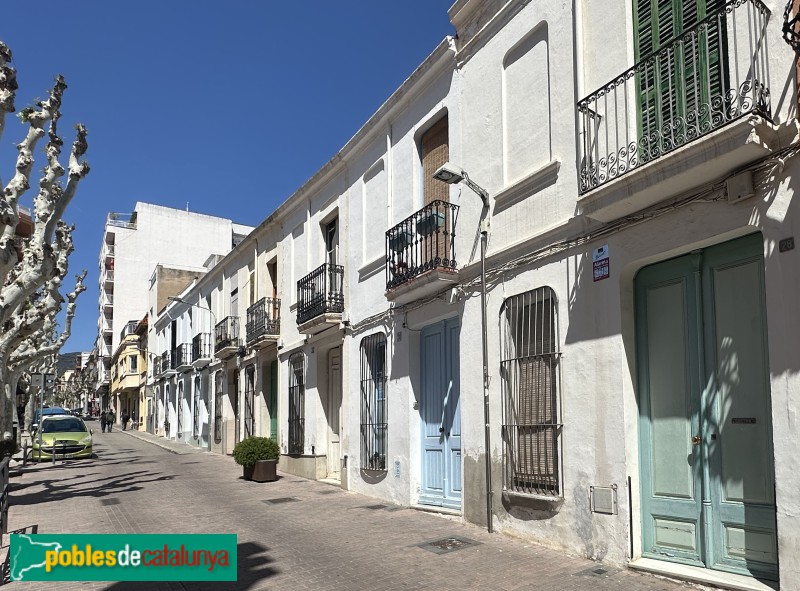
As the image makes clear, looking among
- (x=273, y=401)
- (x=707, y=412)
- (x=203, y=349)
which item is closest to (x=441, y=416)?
(x=707, y=412)

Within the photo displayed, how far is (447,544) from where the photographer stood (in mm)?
8219

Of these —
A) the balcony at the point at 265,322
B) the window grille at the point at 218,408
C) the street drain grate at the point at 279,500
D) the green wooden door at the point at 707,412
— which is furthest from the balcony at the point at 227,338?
the green wooden door at the point at 707,412

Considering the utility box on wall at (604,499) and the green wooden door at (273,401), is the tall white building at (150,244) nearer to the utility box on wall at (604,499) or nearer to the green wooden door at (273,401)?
the green wooden door at (273,401)

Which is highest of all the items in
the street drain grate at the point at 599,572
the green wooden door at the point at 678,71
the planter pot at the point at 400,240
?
the green wooden door at the point at 678,71

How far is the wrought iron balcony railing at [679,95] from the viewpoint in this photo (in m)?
5.78

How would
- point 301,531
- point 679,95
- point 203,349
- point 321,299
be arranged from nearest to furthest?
point 679,95 → point 301,531 → point 321,299 → point 203,349

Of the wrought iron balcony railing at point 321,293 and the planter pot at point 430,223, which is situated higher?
the planter pot at point 430,223

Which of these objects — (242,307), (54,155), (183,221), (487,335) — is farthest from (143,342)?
(487,335)

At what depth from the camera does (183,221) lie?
56.8 m

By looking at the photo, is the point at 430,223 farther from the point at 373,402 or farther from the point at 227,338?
the point at 227,338

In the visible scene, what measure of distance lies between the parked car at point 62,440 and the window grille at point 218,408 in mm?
4421

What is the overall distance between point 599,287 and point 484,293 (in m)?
2.13

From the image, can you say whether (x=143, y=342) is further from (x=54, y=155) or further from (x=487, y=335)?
(x=487, y=335)

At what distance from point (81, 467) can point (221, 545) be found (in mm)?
15672
